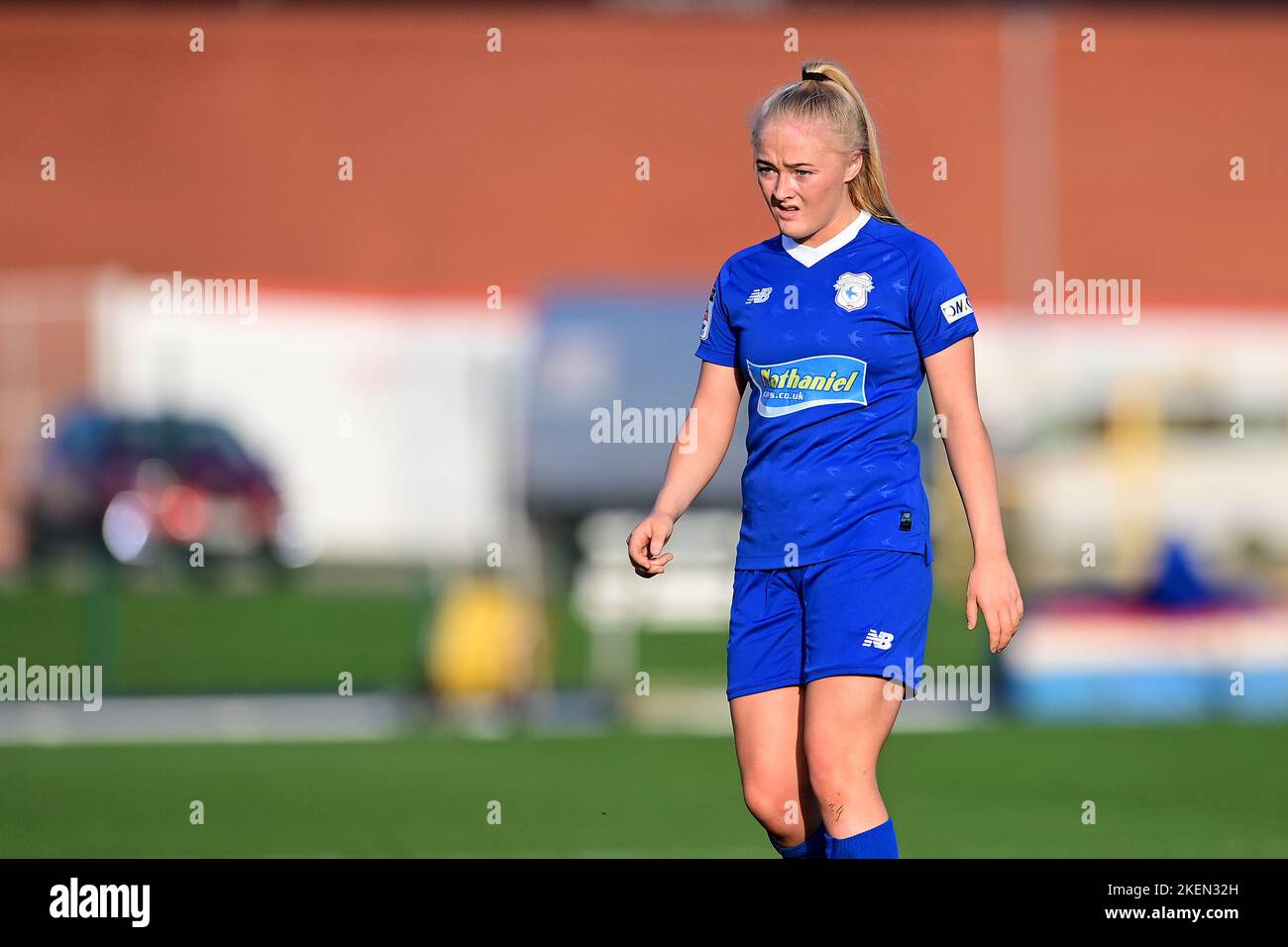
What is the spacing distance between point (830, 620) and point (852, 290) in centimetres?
81

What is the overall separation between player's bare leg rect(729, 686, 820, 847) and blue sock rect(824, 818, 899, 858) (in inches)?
7.7

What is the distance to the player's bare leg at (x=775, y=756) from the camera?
17.7ft

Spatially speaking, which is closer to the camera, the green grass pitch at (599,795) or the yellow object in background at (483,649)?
the green grass pitch at (599,795)

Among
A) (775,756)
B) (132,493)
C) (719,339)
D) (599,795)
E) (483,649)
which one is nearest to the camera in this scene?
(775,756)

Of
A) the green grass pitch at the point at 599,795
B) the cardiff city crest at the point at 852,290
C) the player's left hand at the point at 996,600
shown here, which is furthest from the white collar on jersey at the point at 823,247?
the green grass pitch at the point at 599,795

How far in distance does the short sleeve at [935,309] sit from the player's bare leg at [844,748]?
842 mm

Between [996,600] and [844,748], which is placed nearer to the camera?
[996,600]

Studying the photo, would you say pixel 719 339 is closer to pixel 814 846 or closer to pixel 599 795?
pixel 814 846

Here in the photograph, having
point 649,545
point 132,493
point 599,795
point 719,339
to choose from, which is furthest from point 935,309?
point 132,493

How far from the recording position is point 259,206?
108ft

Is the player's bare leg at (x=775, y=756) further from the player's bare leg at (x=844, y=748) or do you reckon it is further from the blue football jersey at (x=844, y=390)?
the blue football jersey at (x=844, y=390)

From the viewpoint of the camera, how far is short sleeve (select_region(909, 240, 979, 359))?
530cm

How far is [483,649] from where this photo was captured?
14.9 m
